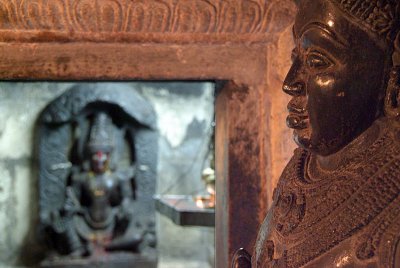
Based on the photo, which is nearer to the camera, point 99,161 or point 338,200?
point 338,200

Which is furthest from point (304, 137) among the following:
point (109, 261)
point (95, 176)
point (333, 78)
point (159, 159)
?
point (159, 159)

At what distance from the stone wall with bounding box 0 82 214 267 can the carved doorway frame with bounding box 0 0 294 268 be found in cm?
273

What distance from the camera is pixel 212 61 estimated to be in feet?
5.86

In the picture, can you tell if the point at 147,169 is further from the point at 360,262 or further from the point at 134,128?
the point at 360,262

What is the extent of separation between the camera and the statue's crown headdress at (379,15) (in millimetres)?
1020

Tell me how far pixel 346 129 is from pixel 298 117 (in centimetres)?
11

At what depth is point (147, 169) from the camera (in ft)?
15.3

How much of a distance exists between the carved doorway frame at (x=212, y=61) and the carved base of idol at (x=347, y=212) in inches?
22.0

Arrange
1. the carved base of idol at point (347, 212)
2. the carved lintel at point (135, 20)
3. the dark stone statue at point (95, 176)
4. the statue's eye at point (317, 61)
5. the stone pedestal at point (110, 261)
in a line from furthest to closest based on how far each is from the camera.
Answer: the dark stone statue at point (95, 176)
the stone pedestal at point (110, 261)
the carved lintel at point (135, 20)
the statue's eye at point (317, 61)
the carved base of idol at point (347, 212)

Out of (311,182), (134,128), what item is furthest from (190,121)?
(311,182)

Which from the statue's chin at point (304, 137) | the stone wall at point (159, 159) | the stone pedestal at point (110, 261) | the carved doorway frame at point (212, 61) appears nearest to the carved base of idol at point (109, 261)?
the stone pedestal at point (110, 261)

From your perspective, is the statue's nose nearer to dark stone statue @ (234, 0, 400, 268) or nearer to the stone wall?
dark stone statue @ (234, 0, 400, 268)

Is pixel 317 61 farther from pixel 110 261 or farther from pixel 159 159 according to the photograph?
pixel 159 159

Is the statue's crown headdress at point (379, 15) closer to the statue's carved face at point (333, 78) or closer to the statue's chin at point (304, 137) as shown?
the statue's carved face at point (333, 78)
